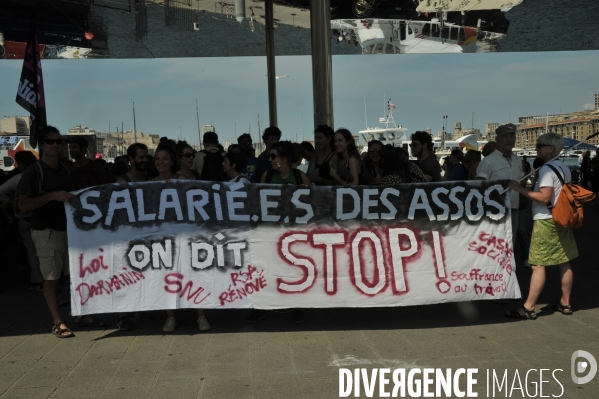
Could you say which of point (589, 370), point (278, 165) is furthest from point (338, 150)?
point (589, 370)

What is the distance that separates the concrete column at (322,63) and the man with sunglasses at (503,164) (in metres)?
3.81

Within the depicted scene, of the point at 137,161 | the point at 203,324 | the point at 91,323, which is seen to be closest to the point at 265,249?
the point at 203,324

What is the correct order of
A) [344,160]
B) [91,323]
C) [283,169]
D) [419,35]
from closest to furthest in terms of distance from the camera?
[283,169]
[91,323]
[344,160]
[419,35]

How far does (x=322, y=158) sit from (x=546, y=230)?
2489 millimetres

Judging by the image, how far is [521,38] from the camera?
53.6 ft

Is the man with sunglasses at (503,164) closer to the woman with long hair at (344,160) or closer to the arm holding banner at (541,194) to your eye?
the arm holding banner at (541,194)

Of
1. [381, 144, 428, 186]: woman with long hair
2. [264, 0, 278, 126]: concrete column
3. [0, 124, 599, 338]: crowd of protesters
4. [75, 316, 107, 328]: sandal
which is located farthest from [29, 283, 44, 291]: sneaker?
[264, 0, 278, 126]: concrete column

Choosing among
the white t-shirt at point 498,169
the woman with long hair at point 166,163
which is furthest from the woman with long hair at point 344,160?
the woman with long hair at point 166,163

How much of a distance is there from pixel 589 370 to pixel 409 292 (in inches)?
65.6

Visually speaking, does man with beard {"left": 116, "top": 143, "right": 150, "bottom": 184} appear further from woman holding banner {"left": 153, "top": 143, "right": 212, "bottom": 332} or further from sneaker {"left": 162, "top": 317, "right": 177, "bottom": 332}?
sneaker {"left": 162, "top": 317, "right": 177, "bottom": 332}

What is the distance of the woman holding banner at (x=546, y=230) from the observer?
579 cm

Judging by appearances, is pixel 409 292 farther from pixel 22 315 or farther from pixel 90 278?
pixel 22 315

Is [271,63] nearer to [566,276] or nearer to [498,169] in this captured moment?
[498,169]

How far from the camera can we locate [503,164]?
21.2 feet
